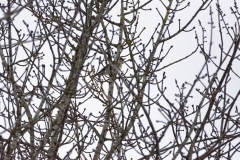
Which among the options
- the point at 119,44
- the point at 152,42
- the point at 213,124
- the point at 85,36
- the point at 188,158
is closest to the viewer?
the point at 188,158

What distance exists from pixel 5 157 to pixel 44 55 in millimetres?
3230

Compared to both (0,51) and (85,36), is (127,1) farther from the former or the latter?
(85,36)

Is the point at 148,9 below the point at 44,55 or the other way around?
the other way around

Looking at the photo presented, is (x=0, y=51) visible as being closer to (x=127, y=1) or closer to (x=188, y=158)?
(x=127, y=1)

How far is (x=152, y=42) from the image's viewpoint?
6.24 meters

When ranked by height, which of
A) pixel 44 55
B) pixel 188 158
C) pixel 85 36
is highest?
pixel 44 55

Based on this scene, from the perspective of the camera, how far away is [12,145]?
12.1 feet

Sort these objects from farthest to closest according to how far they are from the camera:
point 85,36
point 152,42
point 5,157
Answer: point 152,42, point 85,36, point 5,157

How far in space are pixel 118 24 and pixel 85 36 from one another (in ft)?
13.4

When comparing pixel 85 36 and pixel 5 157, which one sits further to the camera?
pixel 85 36

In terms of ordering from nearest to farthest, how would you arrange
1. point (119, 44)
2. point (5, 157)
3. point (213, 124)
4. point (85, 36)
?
point (5, 157)
point (85, 36)
point (213, 124)
point (119, 44)

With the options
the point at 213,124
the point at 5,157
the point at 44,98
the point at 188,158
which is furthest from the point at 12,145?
the point at 213,124

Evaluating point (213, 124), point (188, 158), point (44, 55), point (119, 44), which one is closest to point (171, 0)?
point (119, 44)

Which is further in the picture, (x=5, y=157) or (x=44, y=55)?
(x=44, y=55)
